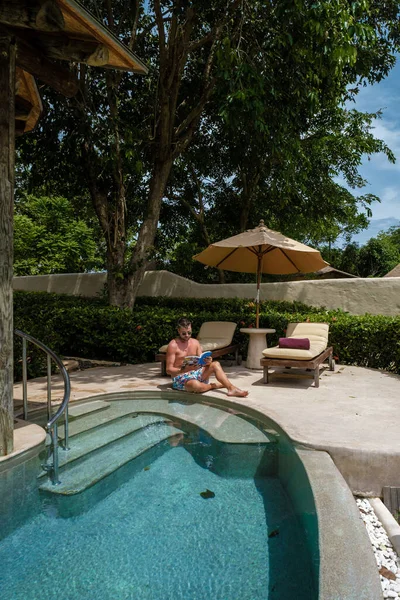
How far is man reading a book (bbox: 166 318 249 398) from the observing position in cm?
636

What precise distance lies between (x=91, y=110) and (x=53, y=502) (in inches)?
370

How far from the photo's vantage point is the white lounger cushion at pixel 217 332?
8.91m

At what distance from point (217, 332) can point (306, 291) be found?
4625 mm

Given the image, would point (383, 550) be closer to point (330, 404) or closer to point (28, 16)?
point (330, 404)

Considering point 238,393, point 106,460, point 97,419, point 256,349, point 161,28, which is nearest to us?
point 106,460

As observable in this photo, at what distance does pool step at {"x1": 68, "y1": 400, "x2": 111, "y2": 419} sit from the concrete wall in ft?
26.8

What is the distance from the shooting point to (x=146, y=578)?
2580 millimetres

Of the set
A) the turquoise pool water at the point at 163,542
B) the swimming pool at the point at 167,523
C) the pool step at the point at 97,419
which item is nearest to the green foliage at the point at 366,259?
the pool step at the point at 97,419

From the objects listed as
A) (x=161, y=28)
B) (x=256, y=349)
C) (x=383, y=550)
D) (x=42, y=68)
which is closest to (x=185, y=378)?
(x=256, y=349)

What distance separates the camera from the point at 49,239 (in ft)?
77.9

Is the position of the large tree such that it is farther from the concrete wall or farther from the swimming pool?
the swimming pool

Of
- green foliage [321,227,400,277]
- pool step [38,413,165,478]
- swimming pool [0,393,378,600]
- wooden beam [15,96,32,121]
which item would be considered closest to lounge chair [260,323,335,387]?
swimming pool [0,393,378,600]

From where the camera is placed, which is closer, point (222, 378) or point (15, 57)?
point (15, 57)

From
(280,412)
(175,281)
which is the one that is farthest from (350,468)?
(175,281)
